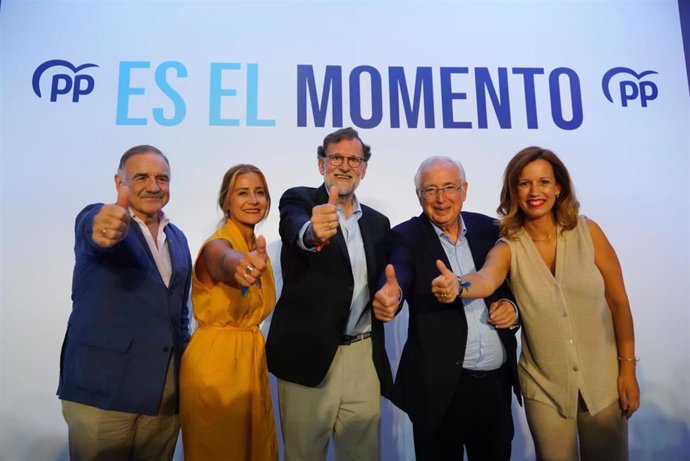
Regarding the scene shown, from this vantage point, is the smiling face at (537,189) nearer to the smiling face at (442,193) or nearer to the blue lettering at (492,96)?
the smiling face at (442,193)

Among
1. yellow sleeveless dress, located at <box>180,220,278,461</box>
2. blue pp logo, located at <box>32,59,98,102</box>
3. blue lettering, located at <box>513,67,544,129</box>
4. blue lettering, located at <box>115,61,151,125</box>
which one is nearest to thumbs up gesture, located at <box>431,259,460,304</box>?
yellow sleeveless dress, located at <box>180,220,278,461</box>

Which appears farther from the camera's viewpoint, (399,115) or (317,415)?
(399,115)

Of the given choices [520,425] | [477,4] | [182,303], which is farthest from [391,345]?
[477,4]

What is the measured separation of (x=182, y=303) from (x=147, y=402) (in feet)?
1.31

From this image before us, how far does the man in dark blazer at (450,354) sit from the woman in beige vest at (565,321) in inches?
4.1

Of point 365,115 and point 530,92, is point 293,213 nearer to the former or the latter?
point 365,115

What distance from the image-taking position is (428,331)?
70.2 inches

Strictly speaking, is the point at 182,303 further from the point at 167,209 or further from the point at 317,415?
the point at 167,209

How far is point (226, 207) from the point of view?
1.98 m

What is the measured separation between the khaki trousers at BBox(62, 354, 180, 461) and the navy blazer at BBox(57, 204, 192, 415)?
0.06 m

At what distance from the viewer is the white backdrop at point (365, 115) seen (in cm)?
276

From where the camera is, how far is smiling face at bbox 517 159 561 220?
180 centimetres

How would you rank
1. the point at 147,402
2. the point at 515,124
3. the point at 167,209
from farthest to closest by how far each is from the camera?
the point at 515,124, the point at 167,209, the point at 147,402

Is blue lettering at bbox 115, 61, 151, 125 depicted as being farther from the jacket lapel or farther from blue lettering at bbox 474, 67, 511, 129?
blue lettering at bbox 474, 67, 511, 129
